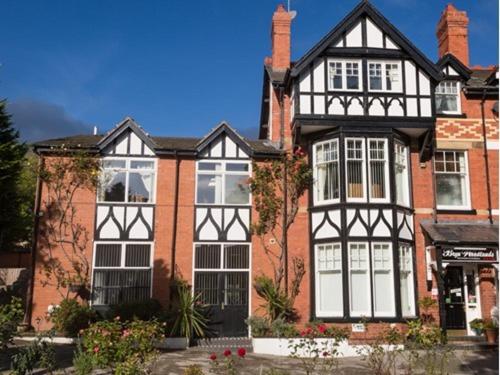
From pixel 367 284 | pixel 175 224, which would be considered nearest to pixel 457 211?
pixel 367 284

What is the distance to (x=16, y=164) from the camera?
1845 cm

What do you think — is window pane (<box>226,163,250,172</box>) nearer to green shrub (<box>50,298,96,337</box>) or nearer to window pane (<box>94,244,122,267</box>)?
window pane (<box>94,244,122,267</box>)

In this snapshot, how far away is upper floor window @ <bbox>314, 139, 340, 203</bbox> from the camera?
59.3 feet

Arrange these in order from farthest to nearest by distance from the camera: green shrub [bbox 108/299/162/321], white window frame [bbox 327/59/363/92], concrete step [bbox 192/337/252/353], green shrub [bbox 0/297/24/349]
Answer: white window frame [bbox 327/59/363/92] < concrete step [bbox 192/337/252/353] < green shrub [bbox 108/299/162/321] < green shrub [bbox 0/297/24/349]

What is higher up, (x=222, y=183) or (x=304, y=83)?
(x=304, y=83)

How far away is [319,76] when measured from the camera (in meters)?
18.3

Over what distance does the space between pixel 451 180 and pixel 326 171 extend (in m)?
5.08

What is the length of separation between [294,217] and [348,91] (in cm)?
505

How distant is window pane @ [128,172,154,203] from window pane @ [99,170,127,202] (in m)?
0.26

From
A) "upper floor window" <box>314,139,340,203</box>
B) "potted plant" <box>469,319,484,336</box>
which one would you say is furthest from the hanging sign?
"upper floor window" <box>314,139,340,203</box>

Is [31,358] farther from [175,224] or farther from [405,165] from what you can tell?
[405,165]

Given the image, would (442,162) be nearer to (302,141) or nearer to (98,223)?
(302,141)

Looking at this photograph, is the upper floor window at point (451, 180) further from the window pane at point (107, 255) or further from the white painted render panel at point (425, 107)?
the window pane at point (107, 255)

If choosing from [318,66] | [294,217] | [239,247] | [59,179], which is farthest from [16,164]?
[318,66]
